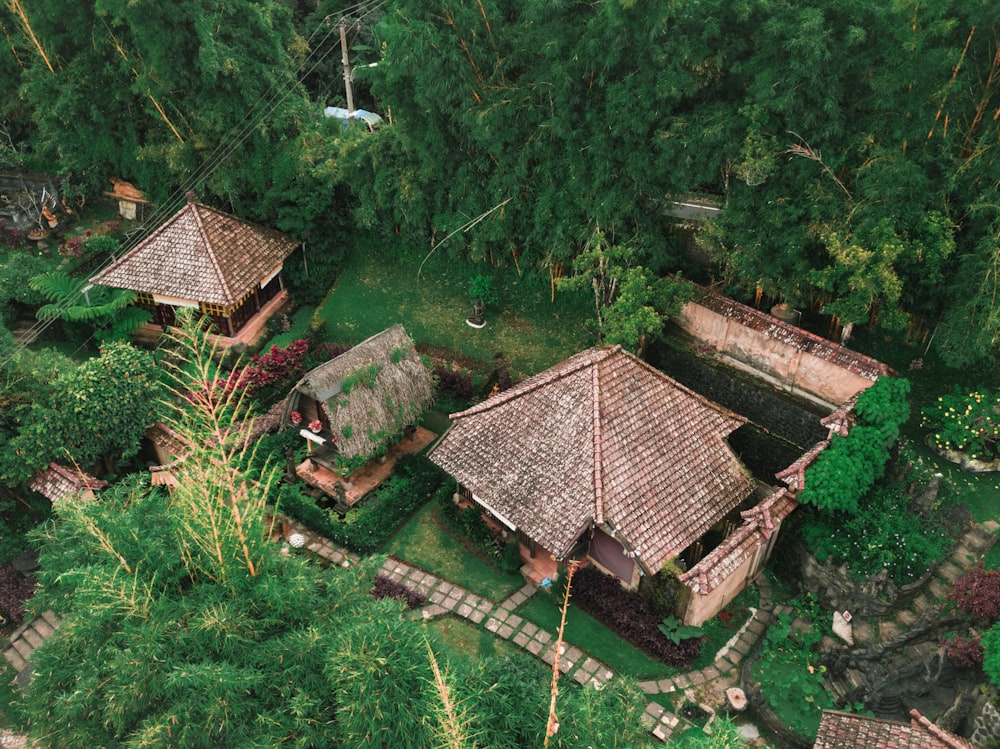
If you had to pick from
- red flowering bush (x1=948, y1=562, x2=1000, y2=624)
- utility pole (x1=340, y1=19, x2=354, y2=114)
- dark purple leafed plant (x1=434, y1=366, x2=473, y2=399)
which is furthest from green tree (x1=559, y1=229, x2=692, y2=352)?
utility pole (x1=340, y1=19, x2=354, y2=114)

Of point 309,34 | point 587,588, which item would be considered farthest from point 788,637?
point 309,34

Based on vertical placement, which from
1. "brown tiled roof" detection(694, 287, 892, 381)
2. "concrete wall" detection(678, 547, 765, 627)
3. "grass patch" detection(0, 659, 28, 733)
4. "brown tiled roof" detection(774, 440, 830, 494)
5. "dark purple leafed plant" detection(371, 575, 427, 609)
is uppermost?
"brown tiled roof" detection(694, 287, 892, 381)

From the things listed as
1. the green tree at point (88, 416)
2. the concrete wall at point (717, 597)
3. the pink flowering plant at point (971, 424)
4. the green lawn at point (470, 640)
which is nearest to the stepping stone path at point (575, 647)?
the green lawn at point (470, 640)

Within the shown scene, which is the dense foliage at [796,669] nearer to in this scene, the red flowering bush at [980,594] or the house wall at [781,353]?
the red flowering bush at [980,594]

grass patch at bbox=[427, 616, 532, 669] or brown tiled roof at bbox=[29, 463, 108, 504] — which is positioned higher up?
brown tiled roof at bbox=[29, 463, 108, 504]

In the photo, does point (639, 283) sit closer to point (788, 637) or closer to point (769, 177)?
point (769, 177)

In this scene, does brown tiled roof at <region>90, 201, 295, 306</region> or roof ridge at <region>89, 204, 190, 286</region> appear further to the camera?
roof ridge at <region>89, 204, 190, 286</region>

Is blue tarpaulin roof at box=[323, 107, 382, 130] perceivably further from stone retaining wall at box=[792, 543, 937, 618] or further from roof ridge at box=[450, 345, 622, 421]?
stone retaining wall at box=[792, 543, 937, 618]
